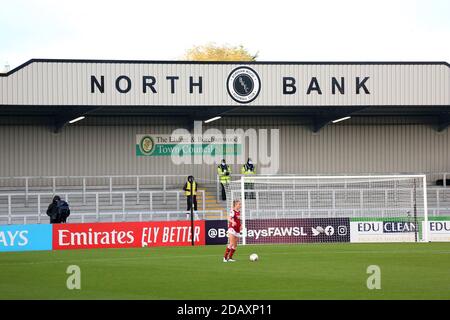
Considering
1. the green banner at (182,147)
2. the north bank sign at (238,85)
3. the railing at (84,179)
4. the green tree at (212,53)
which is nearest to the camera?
the north bank sign at (238,85)

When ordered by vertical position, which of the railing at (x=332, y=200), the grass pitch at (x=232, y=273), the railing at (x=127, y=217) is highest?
the railing at (x=332, y=200)

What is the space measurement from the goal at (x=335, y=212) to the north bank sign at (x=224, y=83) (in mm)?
4292

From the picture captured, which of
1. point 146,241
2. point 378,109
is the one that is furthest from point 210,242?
point 378,109

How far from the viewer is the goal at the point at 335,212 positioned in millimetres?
38469

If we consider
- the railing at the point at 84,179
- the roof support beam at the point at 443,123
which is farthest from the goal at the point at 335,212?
the roof support beam at the point at 443,123

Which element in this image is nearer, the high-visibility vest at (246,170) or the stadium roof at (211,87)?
the stadium roof at (211,87)

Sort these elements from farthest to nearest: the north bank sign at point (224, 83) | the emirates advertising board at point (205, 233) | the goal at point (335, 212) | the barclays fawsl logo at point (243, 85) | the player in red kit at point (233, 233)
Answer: the barclays fawsl logo at point (243, 85) → the north bank sign at point (224, 83) → the goal at point (335, 212) → the emirates advertising board at point (205, 233) → the player in red kit at point (233, 233)

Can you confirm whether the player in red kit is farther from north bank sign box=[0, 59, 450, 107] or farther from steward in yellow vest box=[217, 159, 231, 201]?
north bank sign box=[0, 59, 450, 107]

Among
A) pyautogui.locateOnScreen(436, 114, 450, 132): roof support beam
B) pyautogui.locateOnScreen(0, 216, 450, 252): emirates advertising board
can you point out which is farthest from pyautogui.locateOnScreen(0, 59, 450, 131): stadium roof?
pyautogui.locateOnScreen(0, 216, 450, 252): emirates advertising board

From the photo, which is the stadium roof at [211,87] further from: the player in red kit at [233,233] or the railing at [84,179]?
the player in red kit at [233,233]

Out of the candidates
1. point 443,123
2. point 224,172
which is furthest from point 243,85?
point 443,123

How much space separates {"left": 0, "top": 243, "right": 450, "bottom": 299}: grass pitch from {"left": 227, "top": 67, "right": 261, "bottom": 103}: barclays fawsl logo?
1143cm

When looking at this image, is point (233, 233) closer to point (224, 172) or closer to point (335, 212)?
point (335, 212)
